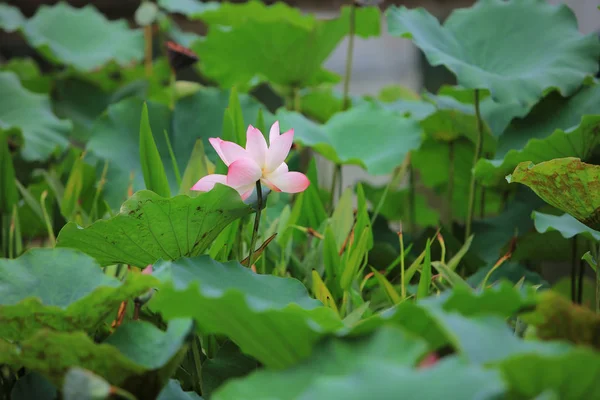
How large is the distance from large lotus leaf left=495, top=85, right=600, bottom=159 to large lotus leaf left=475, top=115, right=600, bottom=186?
8 centimetres

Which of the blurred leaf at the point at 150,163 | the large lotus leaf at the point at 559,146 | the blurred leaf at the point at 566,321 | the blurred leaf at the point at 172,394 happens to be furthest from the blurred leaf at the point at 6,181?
the blurred leaf at the point at 566,321

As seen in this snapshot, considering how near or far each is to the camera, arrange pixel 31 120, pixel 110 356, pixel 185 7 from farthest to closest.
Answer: pixel 185 7, pixel 31 120, pixel 110 356

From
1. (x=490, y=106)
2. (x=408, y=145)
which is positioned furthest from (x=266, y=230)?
(x=490, y=106)

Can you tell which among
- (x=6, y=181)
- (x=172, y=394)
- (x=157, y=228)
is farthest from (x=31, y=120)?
(x=172, y=394)

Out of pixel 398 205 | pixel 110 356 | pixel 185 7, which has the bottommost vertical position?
pixel 398 205

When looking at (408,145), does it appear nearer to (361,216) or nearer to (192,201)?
(361,216)

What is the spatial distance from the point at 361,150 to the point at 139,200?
21.0 inches

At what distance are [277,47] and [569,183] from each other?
0.74 m

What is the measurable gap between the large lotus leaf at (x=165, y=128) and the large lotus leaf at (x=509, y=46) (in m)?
0.31

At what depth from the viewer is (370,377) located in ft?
1.06

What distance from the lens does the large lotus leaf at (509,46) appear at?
2.82 feet

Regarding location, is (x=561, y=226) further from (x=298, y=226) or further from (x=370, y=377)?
→ (x=370, y=377)

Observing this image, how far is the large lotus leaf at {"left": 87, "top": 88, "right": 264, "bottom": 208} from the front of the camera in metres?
1.05

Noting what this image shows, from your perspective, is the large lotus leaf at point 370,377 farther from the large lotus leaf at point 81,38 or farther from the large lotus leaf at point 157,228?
the large lotus leaf at point 81,38
